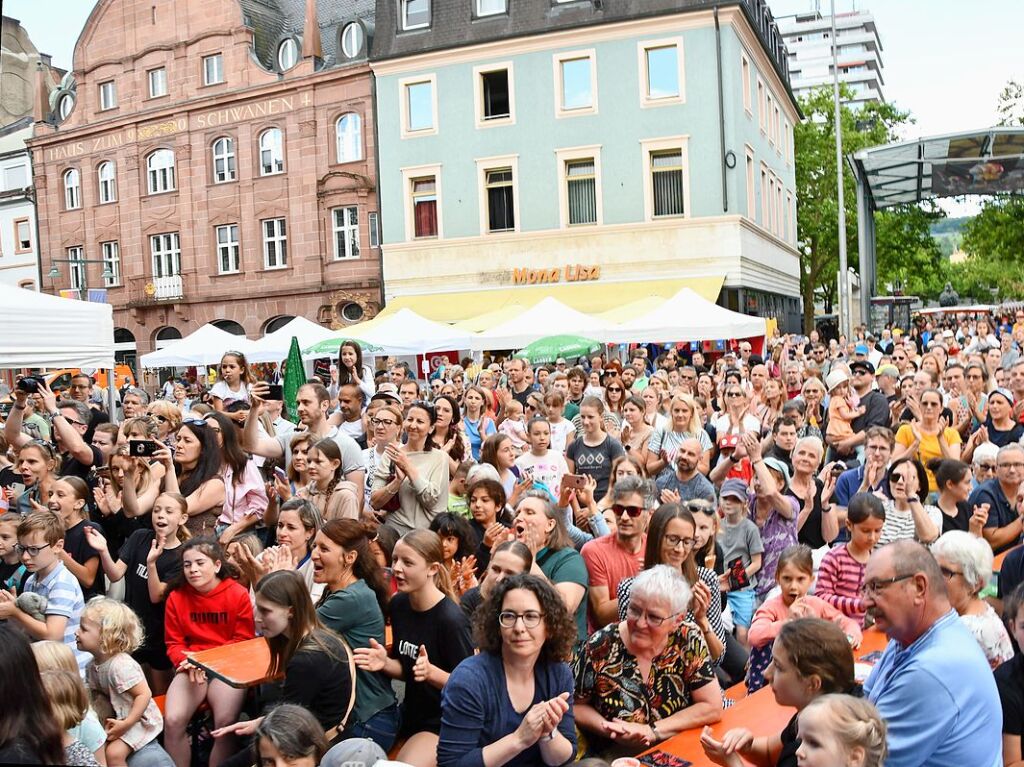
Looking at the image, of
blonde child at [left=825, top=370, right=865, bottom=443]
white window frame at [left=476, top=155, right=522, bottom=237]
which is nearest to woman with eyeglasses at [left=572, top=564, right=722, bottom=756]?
blonde child at [left=825, top=370, right=865, bottom=443]

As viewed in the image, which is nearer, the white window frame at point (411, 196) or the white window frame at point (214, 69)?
the white window frame at point (411, 196)

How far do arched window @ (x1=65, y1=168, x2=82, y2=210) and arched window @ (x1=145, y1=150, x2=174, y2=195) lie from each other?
3.26 m

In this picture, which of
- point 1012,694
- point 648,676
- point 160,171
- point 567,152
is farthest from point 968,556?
point 160,171

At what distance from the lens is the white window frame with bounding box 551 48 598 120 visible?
26562mm

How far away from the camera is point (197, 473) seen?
643 centimetres

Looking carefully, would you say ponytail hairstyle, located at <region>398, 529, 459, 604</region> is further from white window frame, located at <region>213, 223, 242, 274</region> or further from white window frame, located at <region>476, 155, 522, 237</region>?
white window frame, located at <region>213, 223, 242, 274</region>

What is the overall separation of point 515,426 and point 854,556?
4548 millimetres

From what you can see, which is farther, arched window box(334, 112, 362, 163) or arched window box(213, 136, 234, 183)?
arched window box(213, 136, 234, 183)

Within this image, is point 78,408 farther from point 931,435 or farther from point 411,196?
point 411,196

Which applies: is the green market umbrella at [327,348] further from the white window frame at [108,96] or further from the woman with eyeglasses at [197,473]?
the white window frame at [108,96]

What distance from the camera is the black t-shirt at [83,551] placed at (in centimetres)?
568

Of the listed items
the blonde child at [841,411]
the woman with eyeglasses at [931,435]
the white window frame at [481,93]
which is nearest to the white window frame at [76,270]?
the white window frame at [481,93]

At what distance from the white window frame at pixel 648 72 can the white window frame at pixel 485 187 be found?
3973mm

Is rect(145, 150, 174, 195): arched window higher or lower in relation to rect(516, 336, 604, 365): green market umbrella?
higher
